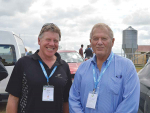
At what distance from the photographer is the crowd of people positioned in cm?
203

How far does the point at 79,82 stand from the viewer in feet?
7.56

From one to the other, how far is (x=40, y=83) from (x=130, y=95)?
3.42ft

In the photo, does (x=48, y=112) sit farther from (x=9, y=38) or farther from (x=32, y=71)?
(x=9, y=38)

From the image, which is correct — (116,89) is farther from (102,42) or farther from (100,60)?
(102,42)

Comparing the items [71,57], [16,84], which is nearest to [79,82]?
[16,84]

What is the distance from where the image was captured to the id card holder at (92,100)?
81.3 inches

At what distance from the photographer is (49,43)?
237 cm

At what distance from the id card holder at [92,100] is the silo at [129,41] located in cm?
2137

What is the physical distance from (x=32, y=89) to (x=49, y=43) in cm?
61

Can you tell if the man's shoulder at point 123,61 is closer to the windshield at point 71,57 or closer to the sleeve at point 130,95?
the sleeve at point 130,95

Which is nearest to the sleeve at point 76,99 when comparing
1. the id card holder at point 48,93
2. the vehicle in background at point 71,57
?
the id card holder at point 48,93

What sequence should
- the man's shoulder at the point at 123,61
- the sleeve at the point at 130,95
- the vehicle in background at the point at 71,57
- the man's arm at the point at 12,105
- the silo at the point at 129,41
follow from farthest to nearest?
the silo at the point at 129,41 < the vehicle in background at the point at 71,57 < the man's arm at the point at 12,105 < the man's shoulder at the point at 123,61 < the sleeve at the point at 130,95

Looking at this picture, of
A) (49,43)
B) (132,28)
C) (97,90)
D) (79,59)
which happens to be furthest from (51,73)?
(132,28)

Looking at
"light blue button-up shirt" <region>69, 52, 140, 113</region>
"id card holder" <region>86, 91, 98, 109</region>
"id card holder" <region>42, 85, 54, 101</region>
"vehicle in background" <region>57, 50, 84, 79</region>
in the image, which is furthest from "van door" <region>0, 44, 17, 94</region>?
"id card holder" <region>86, 91, 98, 109</region>
